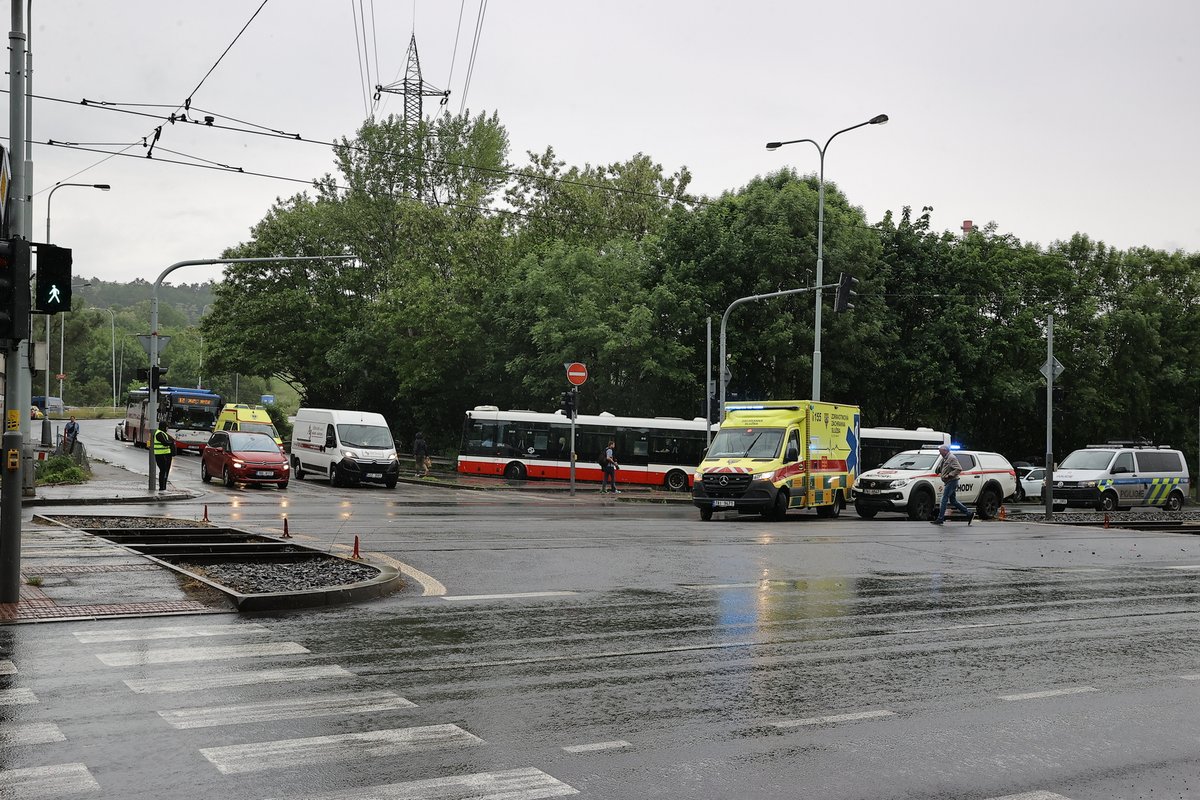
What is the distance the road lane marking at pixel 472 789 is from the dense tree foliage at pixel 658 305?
32.8 metres

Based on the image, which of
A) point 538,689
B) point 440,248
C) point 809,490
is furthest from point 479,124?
point 538,689

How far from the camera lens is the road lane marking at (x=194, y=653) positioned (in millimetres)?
8648

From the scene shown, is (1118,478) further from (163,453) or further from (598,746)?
(598,746)

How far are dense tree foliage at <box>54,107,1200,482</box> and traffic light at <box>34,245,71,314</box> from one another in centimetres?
2560

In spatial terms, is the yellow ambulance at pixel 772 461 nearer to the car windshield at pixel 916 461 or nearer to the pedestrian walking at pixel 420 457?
the car windshield at pixel 916 461

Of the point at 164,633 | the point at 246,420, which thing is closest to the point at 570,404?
the point at 246,420

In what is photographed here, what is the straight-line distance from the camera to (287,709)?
7121 millimetres

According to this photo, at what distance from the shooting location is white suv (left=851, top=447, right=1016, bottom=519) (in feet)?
93.0

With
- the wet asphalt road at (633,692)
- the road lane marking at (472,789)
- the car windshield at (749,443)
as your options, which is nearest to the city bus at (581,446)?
the car windshield at (749,443)

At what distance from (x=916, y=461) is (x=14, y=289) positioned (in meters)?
23.1

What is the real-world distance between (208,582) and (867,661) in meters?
7.02

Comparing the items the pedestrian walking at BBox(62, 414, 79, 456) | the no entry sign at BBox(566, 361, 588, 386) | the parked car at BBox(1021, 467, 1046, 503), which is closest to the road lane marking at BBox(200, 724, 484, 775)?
the no entry sign at BBox(566, 361, 588, 386)

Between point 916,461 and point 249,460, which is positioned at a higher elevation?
point 916,461

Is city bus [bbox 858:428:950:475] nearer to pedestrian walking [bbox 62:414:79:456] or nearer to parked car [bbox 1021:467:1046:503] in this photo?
parked car [bbox 1021:467:1046:503]
